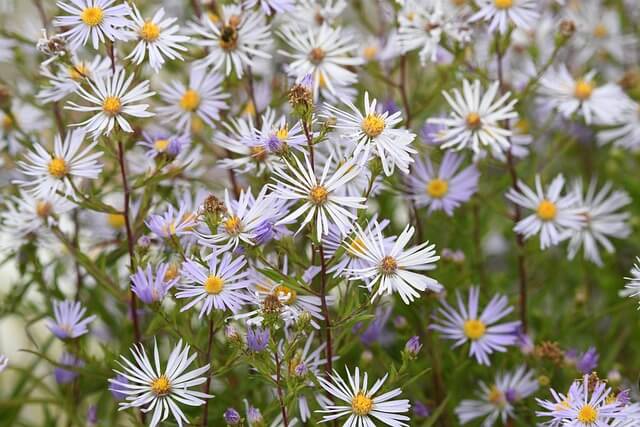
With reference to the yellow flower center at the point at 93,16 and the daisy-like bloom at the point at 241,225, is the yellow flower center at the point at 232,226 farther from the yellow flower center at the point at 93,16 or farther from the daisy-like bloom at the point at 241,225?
the yellow flower center at the point at 93,16

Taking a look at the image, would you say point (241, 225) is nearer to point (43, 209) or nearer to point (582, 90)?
point (43, 209)

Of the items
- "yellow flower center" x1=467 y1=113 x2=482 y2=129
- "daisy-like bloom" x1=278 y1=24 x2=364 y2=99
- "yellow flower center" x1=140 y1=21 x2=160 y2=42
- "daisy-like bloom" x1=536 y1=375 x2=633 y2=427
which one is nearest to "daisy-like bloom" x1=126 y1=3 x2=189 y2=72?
"yellow flower center" x1=140 y1=21 x2=160 y2=42

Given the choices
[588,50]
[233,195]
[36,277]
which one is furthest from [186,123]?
[588,50]

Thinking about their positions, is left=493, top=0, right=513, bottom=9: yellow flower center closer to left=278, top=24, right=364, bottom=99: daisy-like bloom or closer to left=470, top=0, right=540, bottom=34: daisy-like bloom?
left=470, top=0, right=540, bottom=34: daisy-like bloom

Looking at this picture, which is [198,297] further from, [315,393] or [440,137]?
[440,137]

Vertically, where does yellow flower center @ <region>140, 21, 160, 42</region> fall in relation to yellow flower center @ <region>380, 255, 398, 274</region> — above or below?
above

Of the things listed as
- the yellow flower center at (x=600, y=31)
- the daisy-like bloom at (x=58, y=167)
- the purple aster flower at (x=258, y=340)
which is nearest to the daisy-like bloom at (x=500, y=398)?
the purple aster flower at (x=258, y=340)
